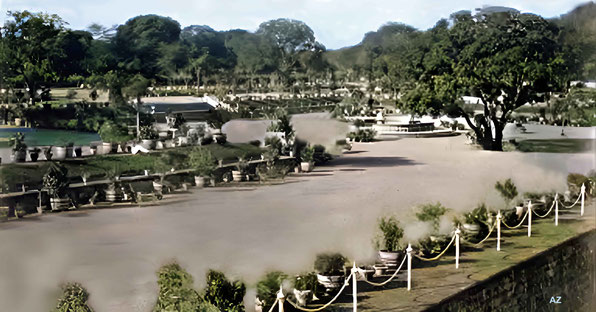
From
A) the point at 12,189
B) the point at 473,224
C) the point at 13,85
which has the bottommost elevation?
the point at 473,224

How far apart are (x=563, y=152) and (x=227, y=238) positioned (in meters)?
9.15

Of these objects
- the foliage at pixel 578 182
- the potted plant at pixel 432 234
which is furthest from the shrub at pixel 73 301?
the foliage at pixel 578 182

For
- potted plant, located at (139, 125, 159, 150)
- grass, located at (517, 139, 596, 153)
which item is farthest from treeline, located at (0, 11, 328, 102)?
grass, located at (517, 139, 596, 153)

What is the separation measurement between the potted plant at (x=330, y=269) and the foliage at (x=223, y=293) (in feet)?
4.21

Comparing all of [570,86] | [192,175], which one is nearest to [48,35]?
[192,175]

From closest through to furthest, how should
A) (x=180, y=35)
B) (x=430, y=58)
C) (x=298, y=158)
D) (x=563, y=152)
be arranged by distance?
(x=180, y=35) → (x=298, y=158) → (x=430, y=58) → (x=563, y=152)

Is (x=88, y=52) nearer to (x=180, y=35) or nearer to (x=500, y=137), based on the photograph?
(x=180, y=35)

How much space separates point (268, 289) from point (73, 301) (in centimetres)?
189

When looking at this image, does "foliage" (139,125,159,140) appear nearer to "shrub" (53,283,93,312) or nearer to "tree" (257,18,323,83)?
"tree" (257,18,323,83)

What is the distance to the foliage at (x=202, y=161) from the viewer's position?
910 centimetres

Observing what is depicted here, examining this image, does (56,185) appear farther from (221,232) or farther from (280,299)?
(280,299)

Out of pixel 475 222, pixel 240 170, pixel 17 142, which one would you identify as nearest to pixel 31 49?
pixel 17 142

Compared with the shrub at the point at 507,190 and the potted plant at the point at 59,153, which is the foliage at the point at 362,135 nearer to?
the shrub at the point at 507,190

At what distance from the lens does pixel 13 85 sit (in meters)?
8.44
